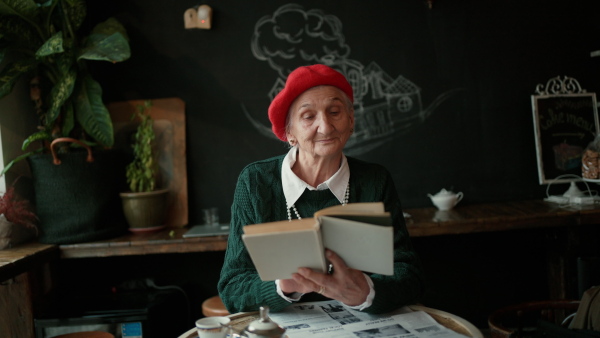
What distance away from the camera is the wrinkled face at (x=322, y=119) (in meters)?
2.05

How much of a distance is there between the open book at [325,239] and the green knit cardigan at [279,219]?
1.01 ft

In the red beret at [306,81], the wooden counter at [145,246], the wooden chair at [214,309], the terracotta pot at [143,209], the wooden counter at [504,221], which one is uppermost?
the red beret at [306,81]

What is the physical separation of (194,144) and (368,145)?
120cm

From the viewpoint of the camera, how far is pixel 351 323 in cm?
170

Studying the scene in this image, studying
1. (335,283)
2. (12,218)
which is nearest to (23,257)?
(12,218)

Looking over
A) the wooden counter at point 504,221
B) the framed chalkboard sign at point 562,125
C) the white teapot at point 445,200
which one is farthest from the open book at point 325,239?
the framed chalkboard sign at point 562,125

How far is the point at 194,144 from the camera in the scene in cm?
359

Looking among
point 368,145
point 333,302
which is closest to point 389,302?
point 333,302

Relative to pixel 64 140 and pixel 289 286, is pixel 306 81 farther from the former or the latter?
pixel 64 140

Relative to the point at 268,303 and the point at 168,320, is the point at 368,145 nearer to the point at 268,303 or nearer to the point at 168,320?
the point at 168,320

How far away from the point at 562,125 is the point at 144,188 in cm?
285

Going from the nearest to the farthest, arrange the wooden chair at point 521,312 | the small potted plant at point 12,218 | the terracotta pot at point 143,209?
the wooden chair at point 521,312 → the small potted plant at point 12,218 → the terracotta pot at point 143,209

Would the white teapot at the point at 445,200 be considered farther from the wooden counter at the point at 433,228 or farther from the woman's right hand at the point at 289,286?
the woman's right hand at the point at 289,286

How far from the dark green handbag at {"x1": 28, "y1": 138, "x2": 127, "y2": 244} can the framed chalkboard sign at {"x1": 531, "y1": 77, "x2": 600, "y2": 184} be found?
2.86 metres
